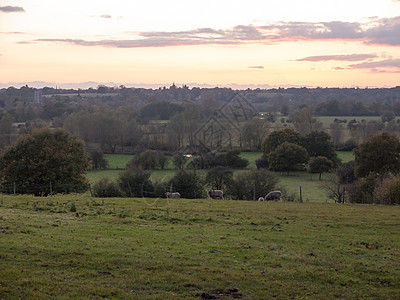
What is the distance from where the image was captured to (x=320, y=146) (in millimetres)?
77688

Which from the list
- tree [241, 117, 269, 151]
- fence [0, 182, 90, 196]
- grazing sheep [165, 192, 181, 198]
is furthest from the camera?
tree [241, 117, 269, 151]

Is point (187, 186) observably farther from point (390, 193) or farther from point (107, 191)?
point (390, 193)

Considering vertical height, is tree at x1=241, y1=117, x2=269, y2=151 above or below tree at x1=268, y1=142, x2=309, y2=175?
above

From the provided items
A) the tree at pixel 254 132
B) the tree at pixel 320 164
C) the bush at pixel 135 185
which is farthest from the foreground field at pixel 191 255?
the tree at pixel 254 132

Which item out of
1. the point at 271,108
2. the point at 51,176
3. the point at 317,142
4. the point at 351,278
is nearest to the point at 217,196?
the point at 51,176

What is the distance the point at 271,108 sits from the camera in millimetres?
149000

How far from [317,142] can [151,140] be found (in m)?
35.6

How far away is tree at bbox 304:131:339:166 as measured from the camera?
7662 cm

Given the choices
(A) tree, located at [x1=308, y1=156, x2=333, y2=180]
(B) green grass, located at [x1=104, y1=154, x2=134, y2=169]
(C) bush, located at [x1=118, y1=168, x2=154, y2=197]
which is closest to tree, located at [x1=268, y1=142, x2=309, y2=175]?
(A) tree, located at [x1=308, y1=156, x2=333, y2=180]

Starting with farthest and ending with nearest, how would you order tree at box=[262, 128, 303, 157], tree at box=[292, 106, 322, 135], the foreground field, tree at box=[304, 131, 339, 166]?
tree at box=[292, 106, 322, 135]
tree at box=[262, 128, 303, 157]
tree at box=[304, 131, 339, 166]
the foreground field

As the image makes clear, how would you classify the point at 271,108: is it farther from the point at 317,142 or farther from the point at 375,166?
the point at 375,166

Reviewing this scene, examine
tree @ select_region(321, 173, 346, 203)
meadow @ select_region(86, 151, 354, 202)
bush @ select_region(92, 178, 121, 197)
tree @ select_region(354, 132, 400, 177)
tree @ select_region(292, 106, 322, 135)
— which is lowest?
meadow @ select_region(86, 151, 354, 202)

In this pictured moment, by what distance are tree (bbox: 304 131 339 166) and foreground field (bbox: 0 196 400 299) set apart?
5525 centimetres

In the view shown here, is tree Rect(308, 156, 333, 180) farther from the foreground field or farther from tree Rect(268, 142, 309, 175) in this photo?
the foreground field
